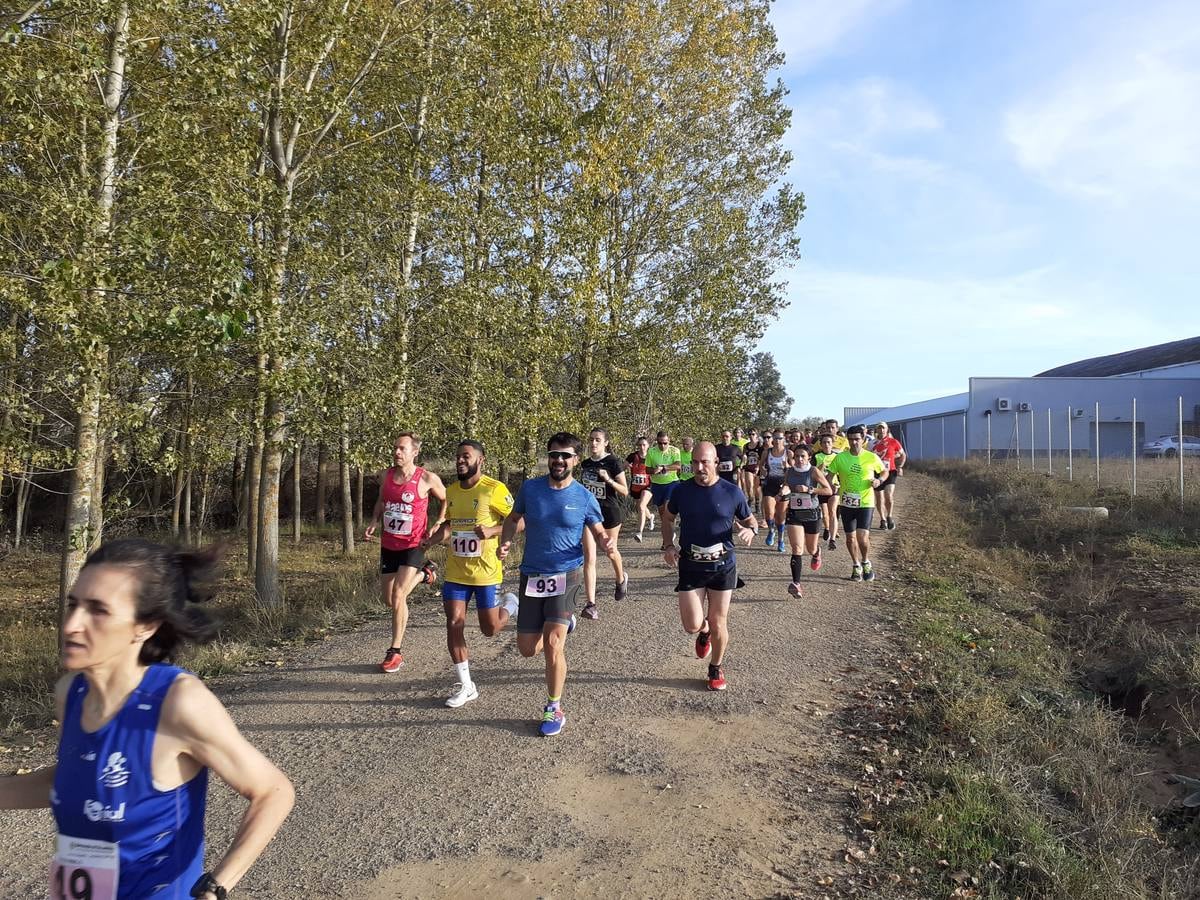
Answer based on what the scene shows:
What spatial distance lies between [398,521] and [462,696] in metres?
1.57

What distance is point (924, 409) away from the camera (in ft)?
192

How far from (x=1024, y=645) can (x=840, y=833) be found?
4.93 m

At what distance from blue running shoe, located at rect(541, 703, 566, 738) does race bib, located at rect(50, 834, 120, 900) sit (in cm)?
373

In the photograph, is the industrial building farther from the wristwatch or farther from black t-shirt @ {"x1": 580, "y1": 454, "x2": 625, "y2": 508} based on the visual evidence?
the wristwatch

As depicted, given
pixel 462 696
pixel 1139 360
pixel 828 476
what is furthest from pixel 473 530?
pixel 1139 360

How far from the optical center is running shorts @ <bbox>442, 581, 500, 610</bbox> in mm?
6098

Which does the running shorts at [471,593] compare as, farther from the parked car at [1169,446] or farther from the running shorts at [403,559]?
the parked car at [1169,446]

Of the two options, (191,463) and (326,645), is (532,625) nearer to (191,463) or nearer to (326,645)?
(326,645)

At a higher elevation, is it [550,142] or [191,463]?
[550,142]

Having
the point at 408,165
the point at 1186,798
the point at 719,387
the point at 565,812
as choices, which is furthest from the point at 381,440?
the point at 719,387

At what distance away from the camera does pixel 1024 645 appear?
26.8ft

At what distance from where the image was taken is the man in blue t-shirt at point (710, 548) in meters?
6.40

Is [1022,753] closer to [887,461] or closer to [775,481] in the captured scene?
[775,481]

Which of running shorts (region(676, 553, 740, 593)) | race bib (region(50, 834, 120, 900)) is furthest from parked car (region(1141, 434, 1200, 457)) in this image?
race bib (region(50, 834, 120, 900))
